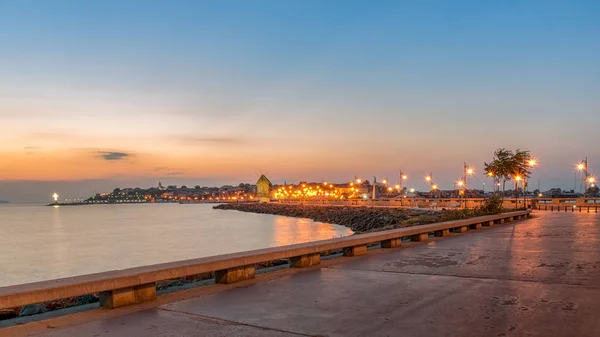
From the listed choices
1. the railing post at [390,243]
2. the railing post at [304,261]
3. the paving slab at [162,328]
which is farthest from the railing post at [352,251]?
the paving slab at [162,328]

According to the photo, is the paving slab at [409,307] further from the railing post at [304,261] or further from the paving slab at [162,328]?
the railing post at [304,261]

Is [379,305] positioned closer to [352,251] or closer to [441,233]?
[352,251]

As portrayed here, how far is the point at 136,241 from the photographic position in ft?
189

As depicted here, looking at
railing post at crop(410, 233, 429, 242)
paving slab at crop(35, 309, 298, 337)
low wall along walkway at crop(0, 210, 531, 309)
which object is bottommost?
paving slab at crop(35, 309, 298, 337)

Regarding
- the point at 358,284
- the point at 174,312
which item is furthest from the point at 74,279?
the point at 358,284

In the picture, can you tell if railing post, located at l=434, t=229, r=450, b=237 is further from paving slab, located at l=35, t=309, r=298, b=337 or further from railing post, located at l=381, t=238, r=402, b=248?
paving slab, located at l=35, t=309, r=298, b=337

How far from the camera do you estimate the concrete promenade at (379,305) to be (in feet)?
20.1

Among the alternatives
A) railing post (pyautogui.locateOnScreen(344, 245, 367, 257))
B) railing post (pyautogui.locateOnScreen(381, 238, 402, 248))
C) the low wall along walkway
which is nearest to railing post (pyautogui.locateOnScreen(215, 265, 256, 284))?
the low wall along walkway

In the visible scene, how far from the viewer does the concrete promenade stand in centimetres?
614

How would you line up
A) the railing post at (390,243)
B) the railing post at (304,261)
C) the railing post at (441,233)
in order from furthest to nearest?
the railing post at (441,233) < the railing post at (390,243) < the railing post at (304,261)

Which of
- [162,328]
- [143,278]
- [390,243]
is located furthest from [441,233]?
[162,328]

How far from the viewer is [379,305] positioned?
7410 millimetres

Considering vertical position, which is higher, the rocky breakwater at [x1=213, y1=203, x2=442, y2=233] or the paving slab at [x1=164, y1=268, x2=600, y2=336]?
the paving slab at [x1=164, y1=268, x2=600, y2=336]

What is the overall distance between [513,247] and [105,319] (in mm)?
12914
